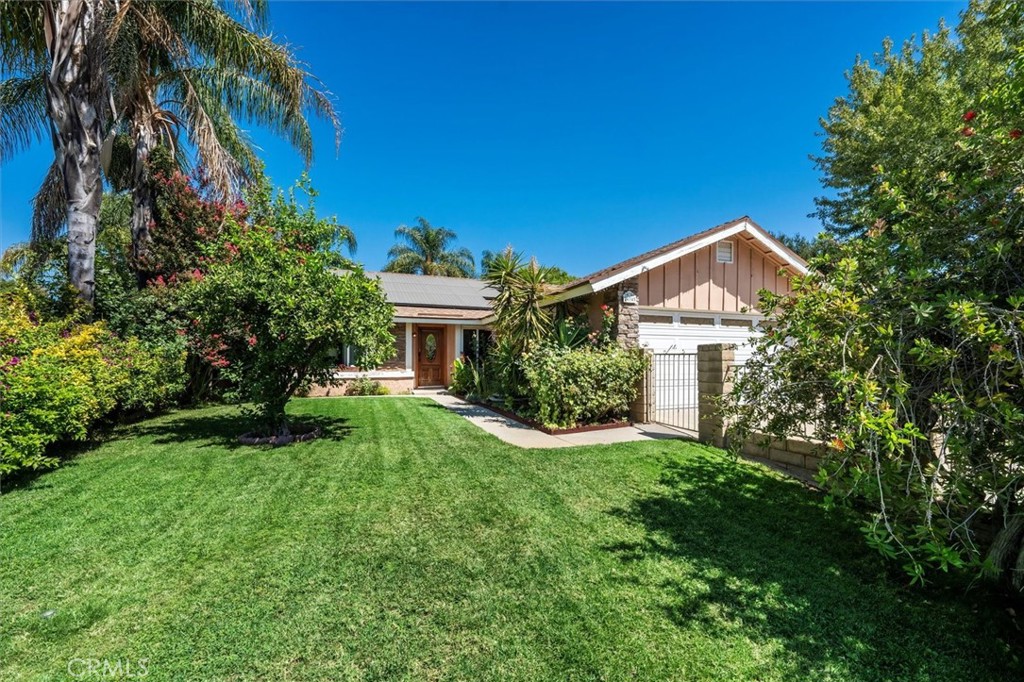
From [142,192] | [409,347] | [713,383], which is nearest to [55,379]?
[142,192]

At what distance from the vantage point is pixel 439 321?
643 inches

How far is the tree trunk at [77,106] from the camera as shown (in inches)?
297

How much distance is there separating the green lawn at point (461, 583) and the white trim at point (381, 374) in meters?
9.49

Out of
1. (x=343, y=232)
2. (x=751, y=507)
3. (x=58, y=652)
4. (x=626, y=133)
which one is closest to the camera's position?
(x=58, y=652)

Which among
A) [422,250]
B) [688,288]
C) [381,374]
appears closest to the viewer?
[688,288]

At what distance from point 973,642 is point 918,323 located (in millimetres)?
1934

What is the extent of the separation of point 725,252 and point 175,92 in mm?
14584

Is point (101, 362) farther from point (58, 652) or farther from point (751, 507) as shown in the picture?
point (751, 507)

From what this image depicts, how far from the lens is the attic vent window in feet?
35.6

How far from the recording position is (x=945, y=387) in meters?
2.85

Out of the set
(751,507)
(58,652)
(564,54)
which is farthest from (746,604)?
(564,54)

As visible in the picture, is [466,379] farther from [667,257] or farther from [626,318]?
[667,257]

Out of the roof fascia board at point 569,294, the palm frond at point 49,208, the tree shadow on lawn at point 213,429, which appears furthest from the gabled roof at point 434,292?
the palm frond at point 49,208

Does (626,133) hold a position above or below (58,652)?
above
